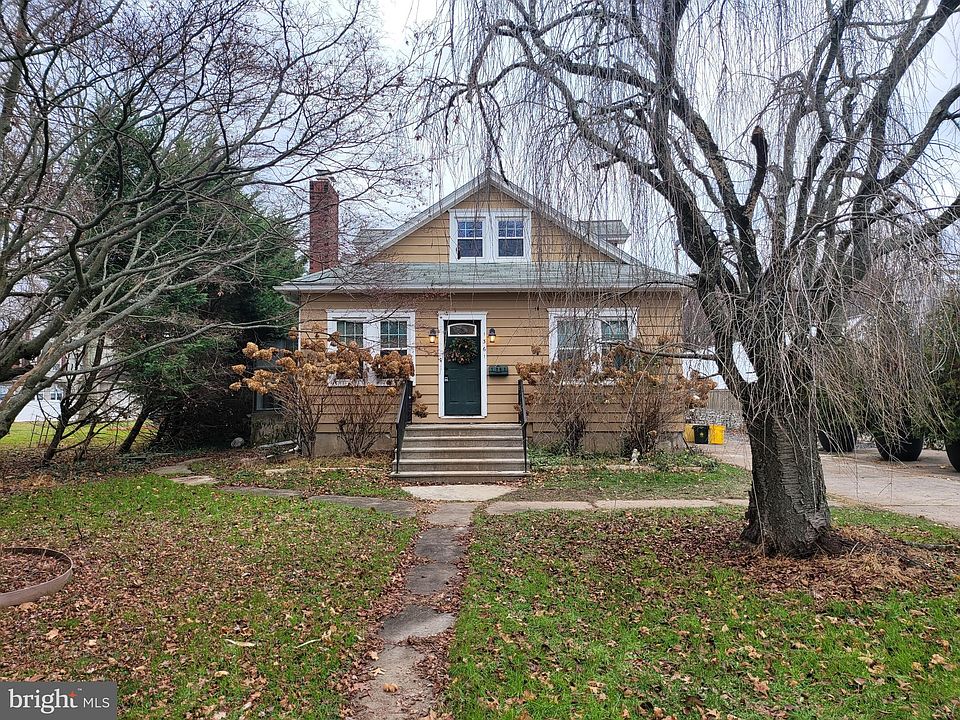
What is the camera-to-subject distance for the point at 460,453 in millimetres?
10500

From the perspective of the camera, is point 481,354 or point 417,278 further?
point 481,354

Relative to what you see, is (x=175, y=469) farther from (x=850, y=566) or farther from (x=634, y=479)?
(x=850, y=566)

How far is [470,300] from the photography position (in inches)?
489

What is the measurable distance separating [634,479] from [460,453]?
2958mm

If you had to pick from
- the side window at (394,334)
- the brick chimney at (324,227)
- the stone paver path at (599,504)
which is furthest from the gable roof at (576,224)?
the side window at (394,334)

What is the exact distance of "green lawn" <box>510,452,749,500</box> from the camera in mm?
8500

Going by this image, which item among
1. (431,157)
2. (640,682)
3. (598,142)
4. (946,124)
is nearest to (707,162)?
(598,142)

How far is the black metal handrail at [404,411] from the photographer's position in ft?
33.3

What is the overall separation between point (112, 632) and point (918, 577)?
5.58 meters

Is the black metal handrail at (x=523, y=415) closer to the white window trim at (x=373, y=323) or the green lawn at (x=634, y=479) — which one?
the green lawn at (x=634, y=479)

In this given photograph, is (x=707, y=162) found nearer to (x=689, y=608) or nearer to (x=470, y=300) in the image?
(x=689, y=608)

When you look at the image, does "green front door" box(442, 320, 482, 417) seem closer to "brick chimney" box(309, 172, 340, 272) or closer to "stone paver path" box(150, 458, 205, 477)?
"brick chimney" box(309, 172, 340, 272)

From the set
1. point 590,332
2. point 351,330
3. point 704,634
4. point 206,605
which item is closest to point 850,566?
point 704,634

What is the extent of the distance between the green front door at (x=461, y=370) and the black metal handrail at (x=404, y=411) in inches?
32.0
